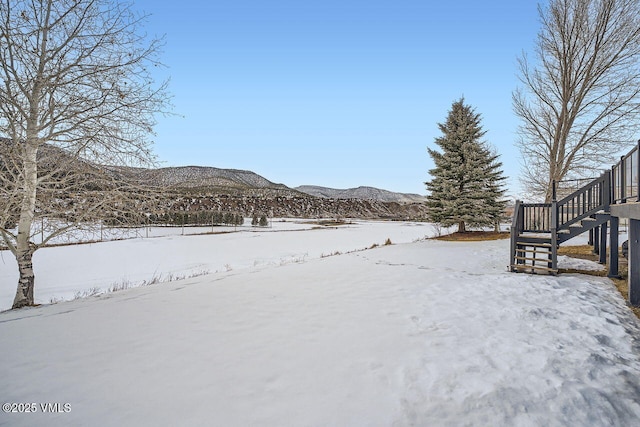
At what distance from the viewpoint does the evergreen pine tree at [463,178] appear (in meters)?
19.8

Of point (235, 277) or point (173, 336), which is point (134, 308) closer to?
point (173, 336)

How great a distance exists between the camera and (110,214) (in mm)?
7934

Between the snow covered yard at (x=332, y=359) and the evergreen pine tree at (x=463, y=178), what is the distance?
46.1 ft

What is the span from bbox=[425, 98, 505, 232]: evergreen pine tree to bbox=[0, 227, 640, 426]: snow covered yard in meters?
14.1

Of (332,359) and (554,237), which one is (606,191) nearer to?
(554,237)

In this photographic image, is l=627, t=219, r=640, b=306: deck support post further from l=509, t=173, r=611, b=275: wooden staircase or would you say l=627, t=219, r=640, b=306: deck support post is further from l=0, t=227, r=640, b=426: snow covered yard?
l=509, t=173, r=611, b=275: wooden staircase

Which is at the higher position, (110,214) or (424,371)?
(110,214)

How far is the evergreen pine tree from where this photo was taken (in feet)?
65.1

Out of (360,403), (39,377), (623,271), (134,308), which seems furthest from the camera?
(623,271)

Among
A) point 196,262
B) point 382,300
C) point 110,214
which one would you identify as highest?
point 110,214

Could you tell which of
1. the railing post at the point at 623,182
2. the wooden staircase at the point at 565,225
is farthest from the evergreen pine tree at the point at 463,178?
the railing post at the point at 623,182

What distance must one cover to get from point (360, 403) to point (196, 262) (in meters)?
15.9

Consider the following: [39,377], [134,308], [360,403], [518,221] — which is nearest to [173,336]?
[39,377]

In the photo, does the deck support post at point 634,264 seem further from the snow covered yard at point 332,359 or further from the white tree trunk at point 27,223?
the white tree trunk at point 27,223
